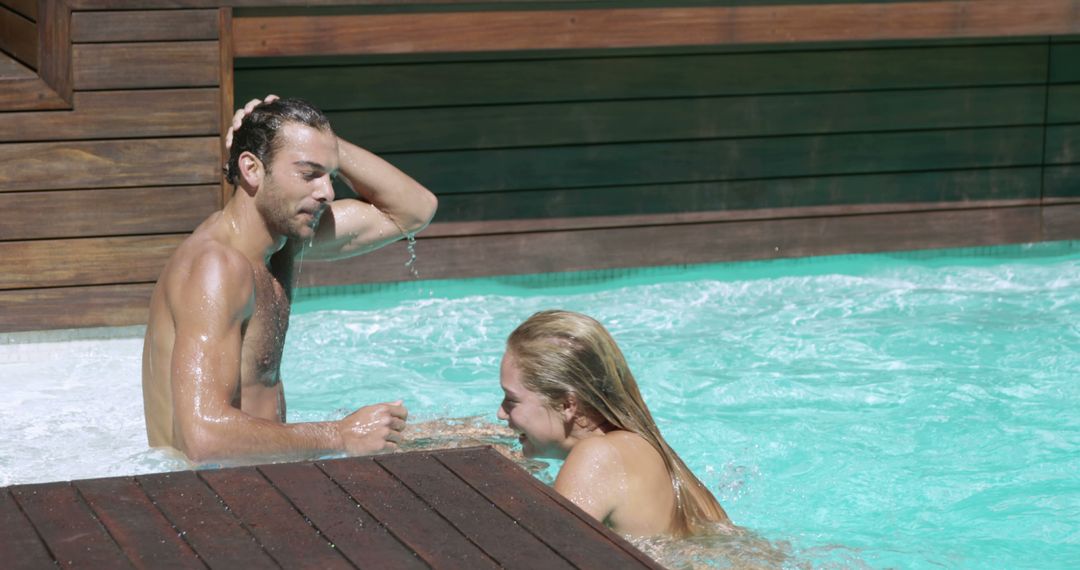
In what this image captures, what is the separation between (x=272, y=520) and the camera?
316 centimetres

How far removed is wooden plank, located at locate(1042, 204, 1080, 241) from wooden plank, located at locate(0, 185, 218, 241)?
5.38 meters

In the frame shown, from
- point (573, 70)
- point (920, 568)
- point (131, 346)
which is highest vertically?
point (573, 70)

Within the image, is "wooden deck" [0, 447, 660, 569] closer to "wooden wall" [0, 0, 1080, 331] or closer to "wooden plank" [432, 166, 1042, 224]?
"wooden wall" [0, 0, 1080, 331]

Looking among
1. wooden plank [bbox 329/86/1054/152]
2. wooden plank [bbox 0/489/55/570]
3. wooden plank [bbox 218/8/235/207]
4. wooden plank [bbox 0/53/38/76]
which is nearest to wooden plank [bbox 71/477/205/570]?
wooden plank [bbox 0/489/55/570]

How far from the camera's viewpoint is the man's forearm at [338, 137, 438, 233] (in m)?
4.64

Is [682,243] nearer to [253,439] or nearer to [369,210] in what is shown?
[369,210]

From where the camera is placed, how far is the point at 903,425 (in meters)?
6.21

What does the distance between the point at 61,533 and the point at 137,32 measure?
4046 millimetres

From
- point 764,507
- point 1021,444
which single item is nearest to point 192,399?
point 764,507

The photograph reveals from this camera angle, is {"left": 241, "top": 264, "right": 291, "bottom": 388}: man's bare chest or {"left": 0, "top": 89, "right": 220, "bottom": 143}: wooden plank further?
{"left": 0, "top": 89, "right": 220, "bottom": 143}: wooden plank

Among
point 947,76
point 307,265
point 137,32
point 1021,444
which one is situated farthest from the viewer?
point 947,76

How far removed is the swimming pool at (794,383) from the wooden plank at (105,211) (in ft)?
1.78

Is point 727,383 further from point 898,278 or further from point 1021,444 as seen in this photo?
point 898,278

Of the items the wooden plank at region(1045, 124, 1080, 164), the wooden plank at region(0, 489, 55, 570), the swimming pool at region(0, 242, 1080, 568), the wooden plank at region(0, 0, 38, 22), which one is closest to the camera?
the wooden plank at region(0, 489, 55, 570)
